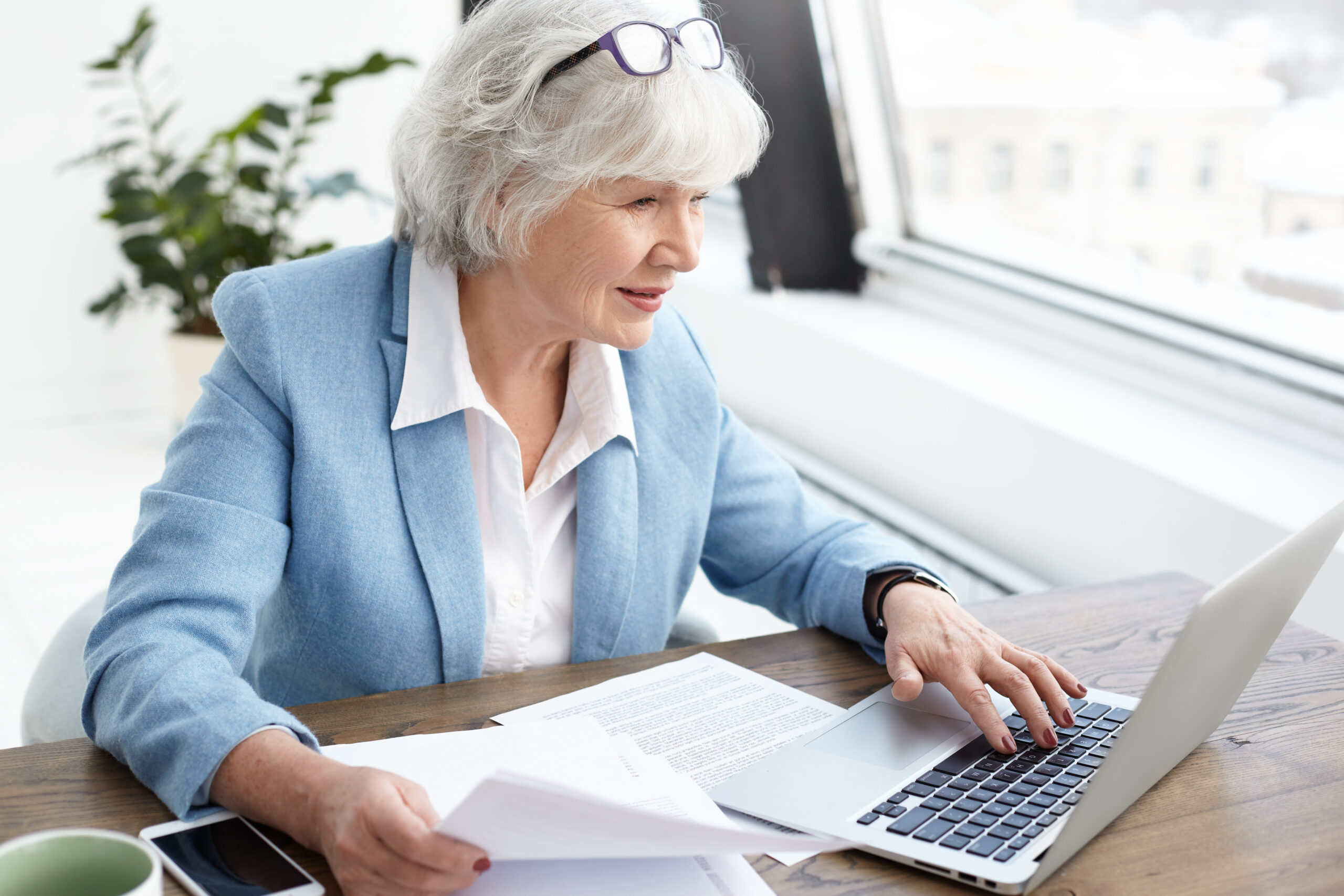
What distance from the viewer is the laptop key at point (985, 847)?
0.85 metres

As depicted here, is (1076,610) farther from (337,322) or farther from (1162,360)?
(1162,360)

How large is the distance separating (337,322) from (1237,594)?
2.86 ft

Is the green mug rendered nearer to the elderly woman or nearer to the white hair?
the elderly woman

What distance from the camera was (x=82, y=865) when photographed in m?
0.66

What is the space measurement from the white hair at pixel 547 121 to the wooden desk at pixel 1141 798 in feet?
1.61

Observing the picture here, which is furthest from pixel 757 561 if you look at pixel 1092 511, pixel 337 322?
pixel 1092 511

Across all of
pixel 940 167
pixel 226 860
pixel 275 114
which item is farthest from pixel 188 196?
pixel 226 860

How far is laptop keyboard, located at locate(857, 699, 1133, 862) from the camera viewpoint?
34.6 inches

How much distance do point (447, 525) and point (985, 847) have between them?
0.60 m

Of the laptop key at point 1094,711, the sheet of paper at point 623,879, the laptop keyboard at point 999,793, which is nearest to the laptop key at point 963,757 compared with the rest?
the laptop keyboard at point 999,793

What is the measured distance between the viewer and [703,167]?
1.21 m

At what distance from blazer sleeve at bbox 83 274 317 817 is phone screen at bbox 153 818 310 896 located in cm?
3

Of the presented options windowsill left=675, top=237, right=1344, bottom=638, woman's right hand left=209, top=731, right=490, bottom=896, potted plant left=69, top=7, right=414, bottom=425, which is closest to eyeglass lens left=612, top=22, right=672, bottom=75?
woman's right hand left=209, top=731, right=490, bottom=896

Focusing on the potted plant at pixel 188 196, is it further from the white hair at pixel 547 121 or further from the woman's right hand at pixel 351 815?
the woman's right hand at pixel 351 815
